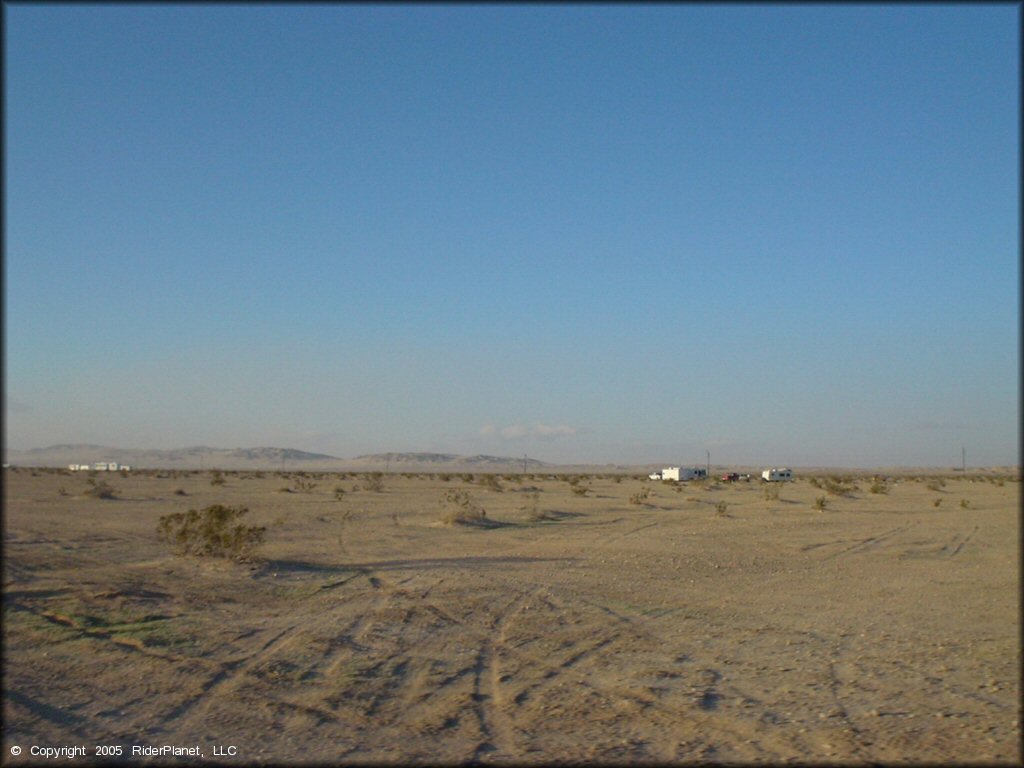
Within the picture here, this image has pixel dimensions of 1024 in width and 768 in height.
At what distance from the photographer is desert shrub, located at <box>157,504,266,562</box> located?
20750mm

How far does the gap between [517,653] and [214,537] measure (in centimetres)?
1150

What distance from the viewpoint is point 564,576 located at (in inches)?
757

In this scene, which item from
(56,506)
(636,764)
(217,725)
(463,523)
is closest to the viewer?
(636,764)

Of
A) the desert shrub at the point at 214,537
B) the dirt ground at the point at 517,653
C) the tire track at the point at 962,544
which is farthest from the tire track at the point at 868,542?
the desert shrub at the point at 214,537

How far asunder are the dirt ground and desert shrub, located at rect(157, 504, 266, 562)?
25.1 inches

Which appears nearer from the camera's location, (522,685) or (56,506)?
(522,685)

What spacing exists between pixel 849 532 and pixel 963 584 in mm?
13132

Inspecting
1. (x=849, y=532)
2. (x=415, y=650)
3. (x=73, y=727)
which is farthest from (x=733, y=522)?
(x=73, y=727)

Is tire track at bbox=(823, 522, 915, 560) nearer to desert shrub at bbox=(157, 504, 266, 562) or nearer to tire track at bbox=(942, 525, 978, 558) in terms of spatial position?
tire track at bbox=(942, 525, 978, 558)

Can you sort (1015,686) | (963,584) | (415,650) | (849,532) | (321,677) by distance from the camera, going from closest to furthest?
1. (1015,686)
2. (321,677)
3. (415,650)
4. (963,584)
5. (849,532)

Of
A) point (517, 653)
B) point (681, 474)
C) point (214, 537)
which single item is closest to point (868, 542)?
point (517, 653)

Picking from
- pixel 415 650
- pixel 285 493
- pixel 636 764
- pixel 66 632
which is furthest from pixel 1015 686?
pixel 285 493

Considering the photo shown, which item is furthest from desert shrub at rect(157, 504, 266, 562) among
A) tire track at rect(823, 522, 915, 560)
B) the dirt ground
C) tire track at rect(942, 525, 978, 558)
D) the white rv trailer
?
the white rv trailer

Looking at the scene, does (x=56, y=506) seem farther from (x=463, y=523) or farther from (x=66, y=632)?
(x=66, y=632)
